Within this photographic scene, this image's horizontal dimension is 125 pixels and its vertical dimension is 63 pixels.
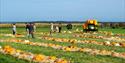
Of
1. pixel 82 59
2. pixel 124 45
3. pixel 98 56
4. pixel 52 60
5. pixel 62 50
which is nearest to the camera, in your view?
pixel 52 60

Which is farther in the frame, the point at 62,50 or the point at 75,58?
the point at 62,50

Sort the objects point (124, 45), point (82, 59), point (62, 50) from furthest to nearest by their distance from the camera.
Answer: point (124, 45) → point (62, 50) → point (82, 59)

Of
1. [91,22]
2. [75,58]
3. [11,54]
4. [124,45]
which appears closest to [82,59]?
[75,58]

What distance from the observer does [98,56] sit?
2909cm

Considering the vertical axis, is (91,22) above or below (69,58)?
below

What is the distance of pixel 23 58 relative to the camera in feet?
89.8

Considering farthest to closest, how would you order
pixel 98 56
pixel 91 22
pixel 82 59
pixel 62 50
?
pixel 91 22 → pixel 62 50 → pixel 98 56 → pixel 82 59

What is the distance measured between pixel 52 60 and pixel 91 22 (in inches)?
2168

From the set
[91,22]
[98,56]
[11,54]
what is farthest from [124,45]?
[91,22]

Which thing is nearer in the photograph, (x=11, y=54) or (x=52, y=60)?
(x=52, y=60)

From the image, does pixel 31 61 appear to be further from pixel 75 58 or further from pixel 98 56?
pixel 98 56

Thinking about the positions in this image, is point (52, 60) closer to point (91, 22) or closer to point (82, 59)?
point (82, 59)

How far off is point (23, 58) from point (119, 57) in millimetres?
6147

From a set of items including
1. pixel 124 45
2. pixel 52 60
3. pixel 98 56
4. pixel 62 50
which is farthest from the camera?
pixel 124 45
